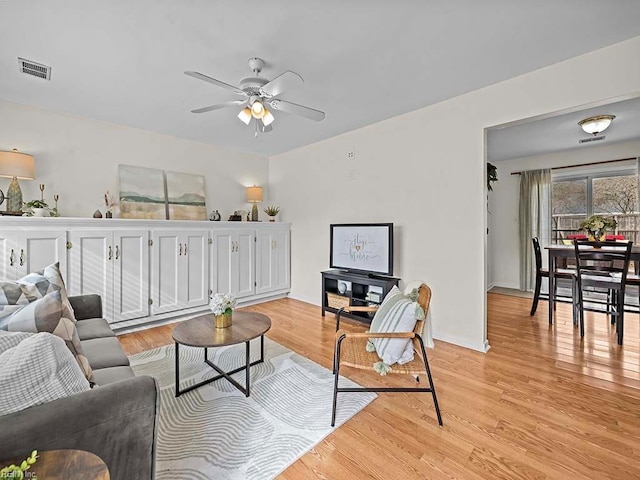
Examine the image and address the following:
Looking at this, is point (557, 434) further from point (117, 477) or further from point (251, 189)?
point (251, 189)

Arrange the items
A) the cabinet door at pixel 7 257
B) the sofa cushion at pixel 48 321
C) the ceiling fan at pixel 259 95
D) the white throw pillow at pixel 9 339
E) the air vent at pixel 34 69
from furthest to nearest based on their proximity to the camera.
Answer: the cabinet door at pixel 7 257 → the air vent at pixel 34 69 → the ceiling fan at pixel 259 95 → the sofa cushion at pixel 48 321 → the white throw pillow at pixel 9 339

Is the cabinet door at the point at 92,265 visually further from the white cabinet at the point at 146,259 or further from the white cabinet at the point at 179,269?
the white cabinet at the point at 179,269

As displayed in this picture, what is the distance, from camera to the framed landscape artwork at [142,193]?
12.2 feet

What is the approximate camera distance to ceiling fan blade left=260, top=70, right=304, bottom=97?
2.00 metres

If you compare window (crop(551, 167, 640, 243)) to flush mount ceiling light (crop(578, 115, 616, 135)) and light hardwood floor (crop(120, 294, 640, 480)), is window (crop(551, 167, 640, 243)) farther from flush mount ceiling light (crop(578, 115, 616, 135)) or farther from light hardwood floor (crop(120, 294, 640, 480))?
light hardwood floor (crop(120, 294, 640, 480))

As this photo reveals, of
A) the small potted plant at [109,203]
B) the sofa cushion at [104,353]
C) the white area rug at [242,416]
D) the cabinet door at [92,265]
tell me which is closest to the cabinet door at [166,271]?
the cabinet door at [92,265]

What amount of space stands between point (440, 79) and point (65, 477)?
128 inches

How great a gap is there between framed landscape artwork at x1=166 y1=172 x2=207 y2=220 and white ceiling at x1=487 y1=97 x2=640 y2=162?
12.6ft

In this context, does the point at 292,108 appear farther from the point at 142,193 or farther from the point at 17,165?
the point at 17,165

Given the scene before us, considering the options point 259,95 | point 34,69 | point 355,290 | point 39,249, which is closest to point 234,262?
point 355,290

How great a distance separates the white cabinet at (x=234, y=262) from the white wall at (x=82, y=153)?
71cm

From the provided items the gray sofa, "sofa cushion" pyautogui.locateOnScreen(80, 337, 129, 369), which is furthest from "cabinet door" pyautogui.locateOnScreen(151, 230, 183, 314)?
the gray sofa

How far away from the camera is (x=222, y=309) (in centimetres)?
226

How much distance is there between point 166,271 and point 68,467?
3156mm
